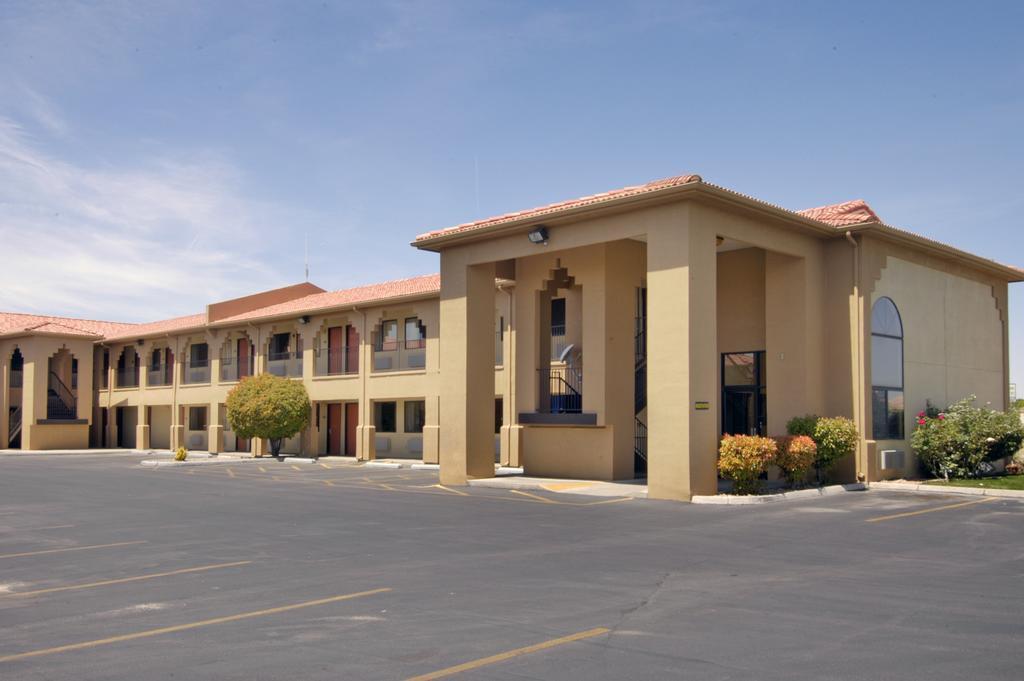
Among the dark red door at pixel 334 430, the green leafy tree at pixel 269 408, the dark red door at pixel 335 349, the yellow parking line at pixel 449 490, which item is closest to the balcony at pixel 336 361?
the dark red door at pixel 335 349

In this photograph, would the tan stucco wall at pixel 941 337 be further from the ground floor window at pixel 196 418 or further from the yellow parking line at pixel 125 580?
the ground floor window at pixel 196 418

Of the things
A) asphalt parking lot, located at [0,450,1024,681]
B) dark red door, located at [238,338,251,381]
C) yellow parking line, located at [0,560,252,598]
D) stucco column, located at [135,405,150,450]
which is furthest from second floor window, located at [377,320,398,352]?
yellow parking line, located at [0,560,252,598]

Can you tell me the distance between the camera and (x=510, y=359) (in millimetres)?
29609

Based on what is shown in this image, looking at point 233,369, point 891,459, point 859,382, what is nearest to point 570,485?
point 859,382

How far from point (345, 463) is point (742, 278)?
59.2 feet

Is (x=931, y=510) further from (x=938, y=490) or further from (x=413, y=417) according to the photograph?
(x=413, y=417)

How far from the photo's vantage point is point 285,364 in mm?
42625

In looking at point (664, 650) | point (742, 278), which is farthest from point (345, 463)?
point (664, 650)

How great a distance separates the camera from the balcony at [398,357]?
3647 cm

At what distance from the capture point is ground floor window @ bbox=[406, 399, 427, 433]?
37.0 meters

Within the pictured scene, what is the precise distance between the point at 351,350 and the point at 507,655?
34.2 metres

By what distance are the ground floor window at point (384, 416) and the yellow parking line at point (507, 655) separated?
31264 mm

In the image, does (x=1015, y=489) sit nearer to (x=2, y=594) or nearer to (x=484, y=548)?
(x=484, y=548)

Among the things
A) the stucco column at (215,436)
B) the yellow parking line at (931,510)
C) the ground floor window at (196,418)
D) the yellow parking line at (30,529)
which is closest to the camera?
the yellow parking line at (30,529)
